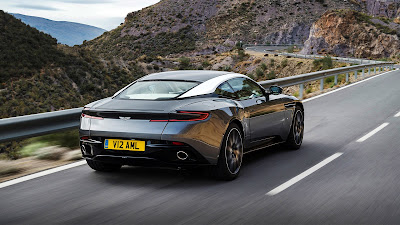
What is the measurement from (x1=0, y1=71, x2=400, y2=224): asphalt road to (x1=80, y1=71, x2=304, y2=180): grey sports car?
0.32 m

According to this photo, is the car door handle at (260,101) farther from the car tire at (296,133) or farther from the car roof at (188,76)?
the car tire at (296,133)

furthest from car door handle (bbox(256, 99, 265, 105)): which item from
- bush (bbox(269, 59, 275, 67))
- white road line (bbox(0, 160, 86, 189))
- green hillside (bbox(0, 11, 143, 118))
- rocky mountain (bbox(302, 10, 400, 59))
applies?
rocky mountain (bbox(302, 10, 400, 59))

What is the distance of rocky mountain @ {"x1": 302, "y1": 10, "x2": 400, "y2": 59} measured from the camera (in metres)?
77.8

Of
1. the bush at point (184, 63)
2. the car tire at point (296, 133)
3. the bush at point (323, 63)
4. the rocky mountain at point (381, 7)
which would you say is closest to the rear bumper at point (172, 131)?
the car tire at point (296, 133)

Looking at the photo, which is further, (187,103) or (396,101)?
(396,101)

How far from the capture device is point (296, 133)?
8.91 meters

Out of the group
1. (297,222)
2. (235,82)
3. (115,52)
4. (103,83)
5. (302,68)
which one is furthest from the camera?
(115,52)

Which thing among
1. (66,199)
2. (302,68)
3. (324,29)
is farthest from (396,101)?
(324,29)

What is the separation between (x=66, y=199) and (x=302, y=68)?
57933 millimetres

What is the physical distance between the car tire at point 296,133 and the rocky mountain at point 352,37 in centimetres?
7209

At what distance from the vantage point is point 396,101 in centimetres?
1698

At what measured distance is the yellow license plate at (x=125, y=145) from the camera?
237 inches

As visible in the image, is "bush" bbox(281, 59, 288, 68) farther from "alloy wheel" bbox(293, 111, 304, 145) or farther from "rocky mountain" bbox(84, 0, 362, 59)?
"alloy wheel" bbox(293, 111, 304, 145)

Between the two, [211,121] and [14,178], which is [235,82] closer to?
[211,121]
